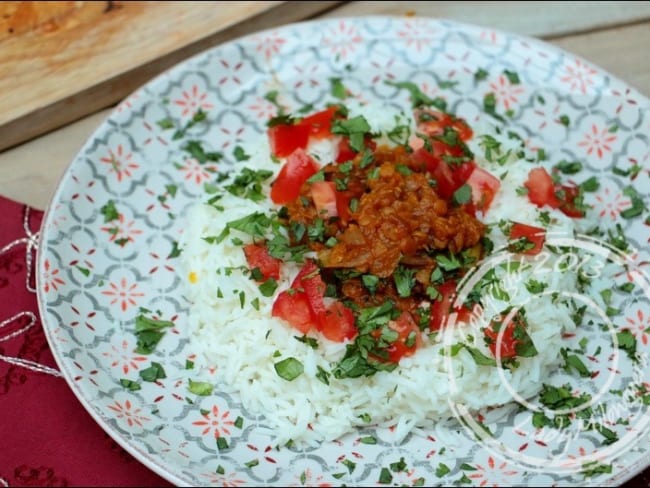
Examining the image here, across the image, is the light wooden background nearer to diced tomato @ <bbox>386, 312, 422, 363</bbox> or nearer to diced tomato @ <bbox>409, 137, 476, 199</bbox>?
diced tomato @ <bbox>409, 137, 476, 199</bbox>

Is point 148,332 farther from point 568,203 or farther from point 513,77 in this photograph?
point 513,77

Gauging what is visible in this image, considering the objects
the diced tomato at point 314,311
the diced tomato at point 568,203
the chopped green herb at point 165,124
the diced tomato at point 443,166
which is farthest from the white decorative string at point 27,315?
the diced tomato at point 568,203

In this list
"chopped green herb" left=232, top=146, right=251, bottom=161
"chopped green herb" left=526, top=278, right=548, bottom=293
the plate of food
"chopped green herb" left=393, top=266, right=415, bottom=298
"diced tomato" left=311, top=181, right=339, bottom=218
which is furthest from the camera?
"chopped green herb" left=232, top=146, right=251, bottom=161

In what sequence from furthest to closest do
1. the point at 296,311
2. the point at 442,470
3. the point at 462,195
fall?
the point at 462,195 → the point at 296,311 → the point at 442,470

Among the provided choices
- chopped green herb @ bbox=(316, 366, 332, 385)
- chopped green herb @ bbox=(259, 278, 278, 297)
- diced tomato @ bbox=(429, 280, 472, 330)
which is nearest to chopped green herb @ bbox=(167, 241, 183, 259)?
chopped green herb @ bbox=(259, 278, 278, 297)

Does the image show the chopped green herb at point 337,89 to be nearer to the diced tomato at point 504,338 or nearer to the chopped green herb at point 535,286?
the chopped green herb at point 535,286

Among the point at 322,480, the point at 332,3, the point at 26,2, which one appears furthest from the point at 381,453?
the point at 26,2

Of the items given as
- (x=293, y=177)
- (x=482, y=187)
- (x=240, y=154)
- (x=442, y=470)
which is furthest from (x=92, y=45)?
(x=442, y=470)
